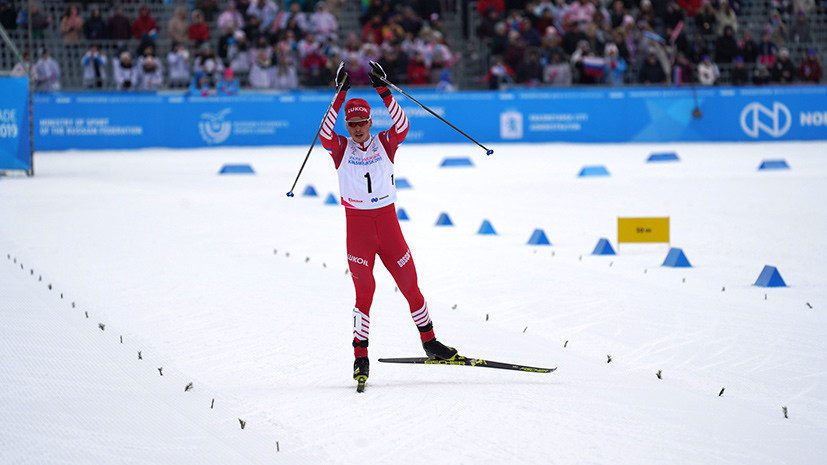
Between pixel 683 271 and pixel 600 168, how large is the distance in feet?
31.8

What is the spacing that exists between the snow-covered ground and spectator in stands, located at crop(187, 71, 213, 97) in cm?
1105

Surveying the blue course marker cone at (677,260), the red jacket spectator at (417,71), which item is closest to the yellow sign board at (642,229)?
the blue course marker cone at (677,260)

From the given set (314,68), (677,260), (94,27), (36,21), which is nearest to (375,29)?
(314,68)

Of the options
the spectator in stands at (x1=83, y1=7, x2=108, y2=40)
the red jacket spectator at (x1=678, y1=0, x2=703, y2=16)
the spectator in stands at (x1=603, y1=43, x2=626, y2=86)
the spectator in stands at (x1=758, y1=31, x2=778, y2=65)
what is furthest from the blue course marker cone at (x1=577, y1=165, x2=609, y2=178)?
the spectator in stands at (x1=83, y1=7, x2=108, y2=40)

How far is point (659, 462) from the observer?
16.0 feet

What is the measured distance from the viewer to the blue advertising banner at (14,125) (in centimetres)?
Answer: 2003

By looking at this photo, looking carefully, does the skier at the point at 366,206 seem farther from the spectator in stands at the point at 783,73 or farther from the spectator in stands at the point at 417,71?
the spectator in stands at the point at 783,73

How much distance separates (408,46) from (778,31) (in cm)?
1018

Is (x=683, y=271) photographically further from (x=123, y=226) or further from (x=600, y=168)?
(x=600, y=168)

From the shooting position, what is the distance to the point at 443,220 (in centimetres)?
1403

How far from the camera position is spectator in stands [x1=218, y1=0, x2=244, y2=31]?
29.0 metres

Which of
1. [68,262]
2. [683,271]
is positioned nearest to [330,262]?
[68,262]

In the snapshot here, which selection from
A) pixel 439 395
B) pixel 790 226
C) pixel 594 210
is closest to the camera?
pixel 439 395

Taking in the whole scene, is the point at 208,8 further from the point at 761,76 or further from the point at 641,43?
the point at 761,76
